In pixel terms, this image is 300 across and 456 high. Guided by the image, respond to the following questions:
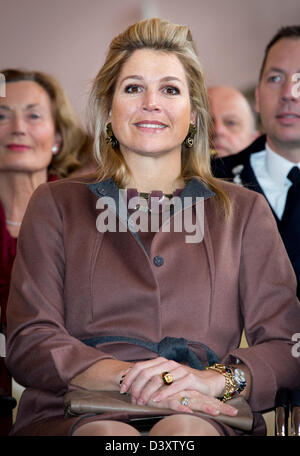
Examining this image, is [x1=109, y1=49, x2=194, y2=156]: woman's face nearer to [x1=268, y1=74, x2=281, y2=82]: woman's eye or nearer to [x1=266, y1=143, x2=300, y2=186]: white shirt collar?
[x1=266, y1=143, x2=300, y2=186]: white shirt collar

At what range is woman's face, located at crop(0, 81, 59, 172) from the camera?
3.47m

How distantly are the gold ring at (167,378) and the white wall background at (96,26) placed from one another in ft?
15.3

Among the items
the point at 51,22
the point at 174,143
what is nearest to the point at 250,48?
the point at 51,22

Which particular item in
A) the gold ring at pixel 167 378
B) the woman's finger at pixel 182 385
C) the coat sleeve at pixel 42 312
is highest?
the coat sleeve at pixel 42 312

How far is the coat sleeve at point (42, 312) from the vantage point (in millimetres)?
2012

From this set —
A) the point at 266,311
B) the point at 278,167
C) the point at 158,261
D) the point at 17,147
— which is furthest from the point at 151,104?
the point at 17,147

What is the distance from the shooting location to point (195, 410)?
1.91m

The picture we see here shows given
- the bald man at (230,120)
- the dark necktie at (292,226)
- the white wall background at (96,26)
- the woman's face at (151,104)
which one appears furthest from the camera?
the white wall background at (96,26)

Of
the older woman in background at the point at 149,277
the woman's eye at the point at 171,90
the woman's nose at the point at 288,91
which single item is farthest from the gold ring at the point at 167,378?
the woman's nose at the point at 288,91

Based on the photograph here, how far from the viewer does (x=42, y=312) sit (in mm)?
2088

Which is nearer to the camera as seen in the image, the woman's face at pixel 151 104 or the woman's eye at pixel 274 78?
the woman's face at pixel 151 104

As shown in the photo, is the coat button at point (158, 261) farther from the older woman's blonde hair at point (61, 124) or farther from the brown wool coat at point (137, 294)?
the older woman's blonde hair at point (61, 124)

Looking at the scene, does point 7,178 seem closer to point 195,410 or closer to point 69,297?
point 69,297

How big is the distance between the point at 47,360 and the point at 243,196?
801 millimetres
